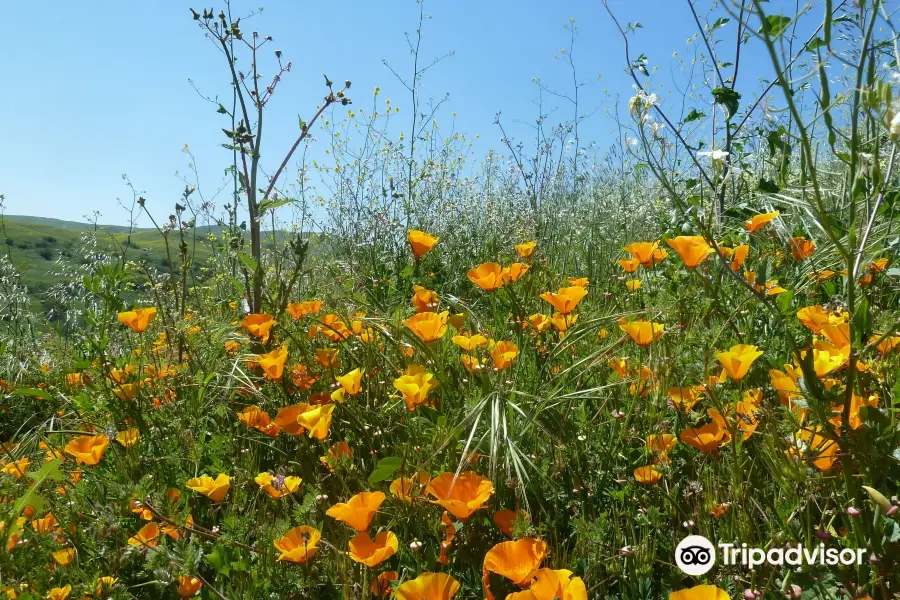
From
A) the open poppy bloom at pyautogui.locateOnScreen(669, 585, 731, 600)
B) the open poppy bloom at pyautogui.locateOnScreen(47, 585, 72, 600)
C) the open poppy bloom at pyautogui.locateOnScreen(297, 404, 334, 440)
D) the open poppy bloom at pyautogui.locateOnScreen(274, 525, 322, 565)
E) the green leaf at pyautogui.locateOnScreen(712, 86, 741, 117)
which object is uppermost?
the green leaf at pyautogui.locateOnScreen(712, 86, 741, 117)

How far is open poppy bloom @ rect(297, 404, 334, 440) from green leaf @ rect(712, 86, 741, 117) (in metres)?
1.94

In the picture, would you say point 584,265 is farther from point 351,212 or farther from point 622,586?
point 622,586

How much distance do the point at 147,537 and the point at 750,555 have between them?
104 centimetres

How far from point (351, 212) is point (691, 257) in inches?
134

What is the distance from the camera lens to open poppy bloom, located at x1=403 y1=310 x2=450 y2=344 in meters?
1.44

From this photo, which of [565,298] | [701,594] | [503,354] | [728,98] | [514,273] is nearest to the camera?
[701,594]

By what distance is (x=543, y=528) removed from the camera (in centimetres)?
108

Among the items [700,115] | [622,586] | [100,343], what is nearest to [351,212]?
[700,115]

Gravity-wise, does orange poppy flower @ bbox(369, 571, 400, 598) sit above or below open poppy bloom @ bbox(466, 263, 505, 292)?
below

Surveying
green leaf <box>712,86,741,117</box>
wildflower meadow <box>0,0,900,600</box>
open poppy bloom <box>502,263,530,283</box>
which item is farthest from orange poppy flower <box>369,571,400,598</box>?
green leaf <box>712,86,741,117</box>

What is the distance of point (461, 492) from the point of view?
1.07m

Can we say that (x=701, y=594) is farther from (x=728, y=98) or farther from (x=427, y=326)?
(x=728, y=98)

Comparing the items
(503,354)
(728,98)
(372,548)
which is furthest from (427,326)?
(728,98)

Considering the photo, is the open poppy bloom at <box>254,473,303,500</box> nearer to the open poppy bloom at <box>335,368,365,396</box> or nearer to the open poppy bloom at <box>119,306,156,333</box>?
the open poppy bloom at <box>335,368,365,396</box>
